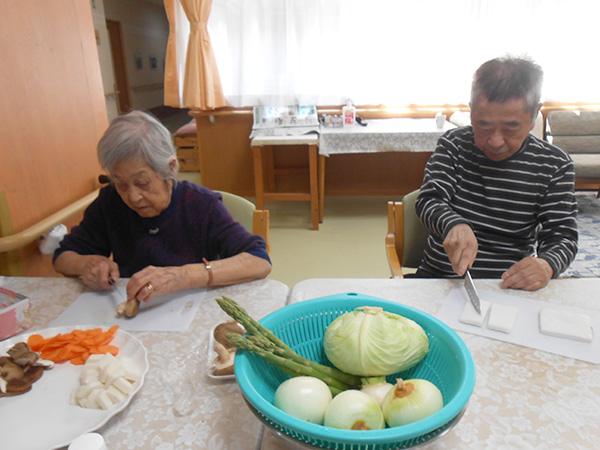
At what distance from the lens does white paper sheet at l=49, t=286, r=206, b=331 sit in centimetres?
104

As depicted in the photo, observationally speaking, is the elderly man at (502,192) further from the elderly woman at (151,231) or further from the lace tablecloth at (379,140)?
the lace tablecloth at (379,140)

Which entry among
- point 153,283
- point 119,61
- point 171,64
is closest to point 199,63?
point 171,64

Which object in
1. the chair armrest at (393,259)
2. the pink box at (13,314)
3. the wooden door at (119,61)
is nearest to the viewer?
the pink box at (13,314)

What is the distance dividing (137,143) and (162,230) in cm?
30

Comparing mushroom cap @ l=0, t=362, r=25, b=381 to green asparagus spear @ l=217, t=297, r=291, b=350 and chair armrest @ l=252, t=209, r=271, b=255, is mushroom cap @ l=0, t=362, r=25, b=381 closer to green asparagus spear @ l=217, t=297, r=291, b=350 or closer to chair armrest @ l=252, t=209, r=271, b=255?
green asparagus spear @ l=217, t=297, r=291, b=350

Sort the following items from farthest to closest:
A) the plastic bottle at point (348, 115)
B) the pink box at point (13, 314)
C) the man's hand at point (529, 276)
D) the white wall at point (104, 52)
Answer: the white wall at point (104, 52) < the plastic bottle at point (348, 115) < the man's hand at point (529, 276) < the pink box at point (13, 314)

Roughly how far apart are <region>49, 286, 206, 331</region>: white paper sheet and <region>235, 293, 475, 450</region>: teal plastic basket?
328mm

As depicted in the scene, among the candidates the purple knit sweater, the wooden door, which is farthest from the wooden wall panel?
the wooden door

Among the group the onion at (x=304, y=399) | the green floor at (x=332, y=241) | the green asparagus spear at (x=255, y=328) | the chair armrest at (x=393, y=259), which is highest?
the green asparagus spear at (x=255, y=328)

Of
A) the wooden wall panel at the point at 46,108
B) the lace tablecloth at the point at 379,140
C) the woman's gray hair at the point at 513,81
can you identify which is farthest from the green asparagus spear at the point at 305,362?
the lace tablecloth at the point at 379,140

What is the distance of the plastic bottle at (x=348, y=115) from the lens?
390 centimetres

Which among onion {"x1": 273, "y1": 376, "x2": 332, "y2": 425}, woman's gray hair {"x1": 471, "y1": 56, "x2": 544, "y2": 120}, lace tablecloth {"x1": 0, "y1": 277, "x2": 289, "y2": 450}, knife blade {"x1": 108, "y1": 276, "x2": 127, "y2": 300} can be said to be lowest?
lace tablecloth {"x1": 0, "y1": 277, "x2": 289, "y2": 450}

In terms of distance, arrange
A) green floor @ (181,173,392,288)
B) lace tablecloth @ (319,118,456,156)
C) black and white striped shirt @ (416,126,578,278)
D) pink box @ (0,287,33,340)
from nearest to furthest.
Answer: pink box @ (0,287,33,340) < black and white striped shirt @ (416,126,578,278) < green floor @ (181,173,392,288) < lace tablecloth @ (319,118,456,156)

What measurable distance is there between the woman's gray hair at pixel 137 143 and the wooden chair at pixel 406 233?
86 cm
